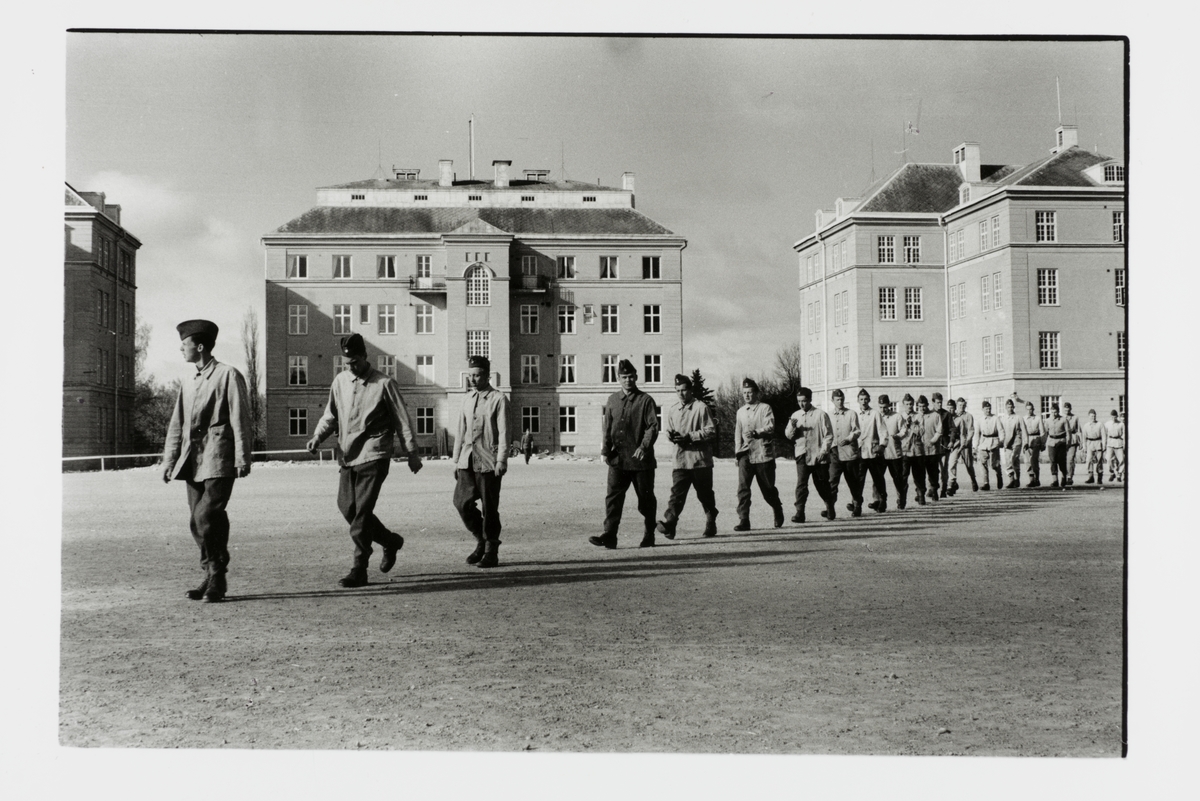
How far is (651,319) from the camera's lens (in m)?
7.94

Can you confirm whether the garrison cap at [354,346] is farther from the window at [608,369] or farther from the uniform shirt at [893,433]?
the uniform shirt at [893,433]

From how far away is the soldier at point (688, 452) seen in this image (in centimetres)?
833

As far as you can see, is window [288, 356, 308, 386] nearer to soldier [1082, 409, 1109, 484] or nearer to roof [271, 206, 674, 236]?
roof [271, 206, 674, 236]

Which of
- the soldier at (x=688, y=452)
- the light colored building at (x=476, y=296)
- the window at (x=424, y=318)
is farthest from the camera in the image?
the soldier at (x=688, y=452)

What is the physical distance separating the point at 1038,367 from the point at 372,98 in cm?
548

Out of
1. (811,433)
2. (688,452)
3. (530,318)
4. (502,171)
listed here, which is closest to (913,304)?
(688,452)

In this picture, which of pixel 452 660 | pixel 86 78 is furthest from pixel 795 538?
pixel 86 78

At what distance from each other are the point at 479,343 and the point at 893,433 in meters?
4.99

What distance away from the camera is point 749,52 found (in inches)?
277

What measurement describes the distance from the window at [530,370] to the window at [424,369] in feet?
2.68

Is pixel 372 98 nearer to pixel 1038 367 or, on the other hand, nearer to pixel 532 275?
pixel 532 275

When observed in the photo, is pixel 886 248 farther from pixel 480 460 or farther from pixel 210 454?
pixel 210 454

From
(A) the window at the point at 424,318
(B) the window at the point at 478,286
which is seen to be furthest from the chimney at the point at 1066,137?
(A) the window at the point at 424,318

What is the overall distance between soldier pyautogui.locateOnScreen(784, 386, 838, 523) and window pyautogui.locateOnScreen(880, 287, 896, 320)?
1093mm
